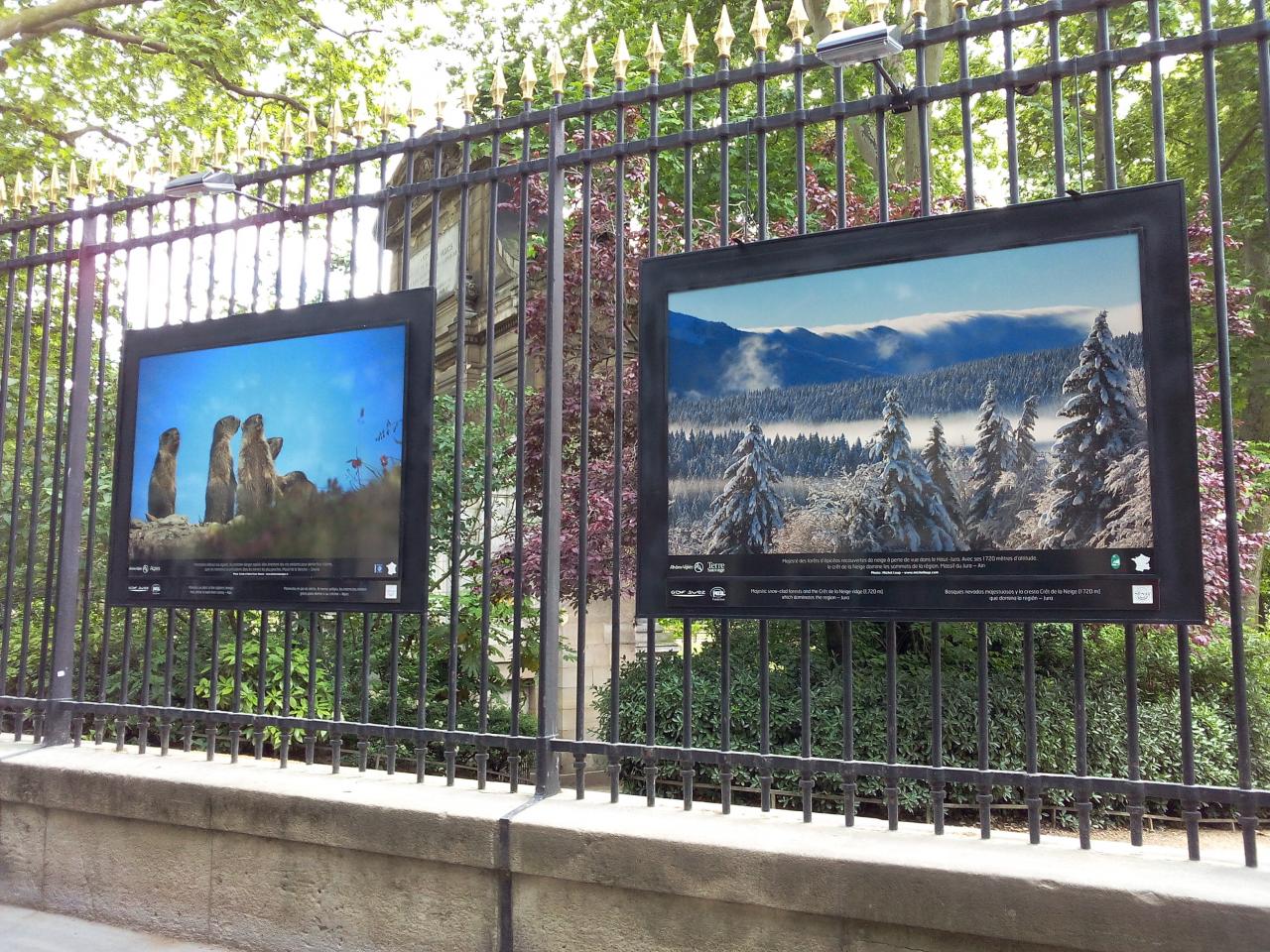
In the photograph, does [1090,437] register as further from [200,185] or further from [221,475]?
[200,185]

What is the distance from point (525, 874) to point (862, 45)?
10.8 feet

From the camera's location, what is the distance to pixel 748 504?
378 centimetres

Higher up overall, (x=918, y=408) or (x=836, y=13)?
(x=836, y=13)

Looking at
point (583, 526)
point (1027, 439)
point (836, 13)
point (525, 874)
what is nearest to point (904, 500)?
point (1027, 439)

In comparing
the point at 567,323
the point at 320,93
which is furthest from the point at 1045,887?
the point at 320,93

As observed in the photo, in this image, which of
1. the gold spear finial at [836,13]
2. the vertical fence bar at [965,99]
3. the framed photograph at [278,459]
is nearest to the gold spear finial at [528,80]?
the framed photograph at [278,459]

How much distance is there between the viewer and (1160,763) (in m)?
7.15

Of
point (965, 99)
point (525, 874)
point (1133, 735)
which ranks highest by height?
point (965, 99)

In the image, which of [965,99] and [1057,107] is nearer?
[1057,107]

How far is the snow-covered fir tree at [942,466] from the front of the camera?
341 centimetres

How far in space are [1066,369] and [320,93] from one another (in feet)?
42.0

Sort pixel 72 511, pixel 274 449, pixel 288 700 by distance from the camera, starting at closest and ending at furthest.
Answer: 1. pixel 288 700
2. pixel 274 449
3. pixel 72 511

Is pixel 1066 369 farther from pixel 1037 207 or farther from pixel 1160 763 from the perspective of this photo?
pixel 1160 763

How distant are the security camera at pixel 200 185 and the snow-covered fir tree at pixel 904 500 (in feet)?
11.8
